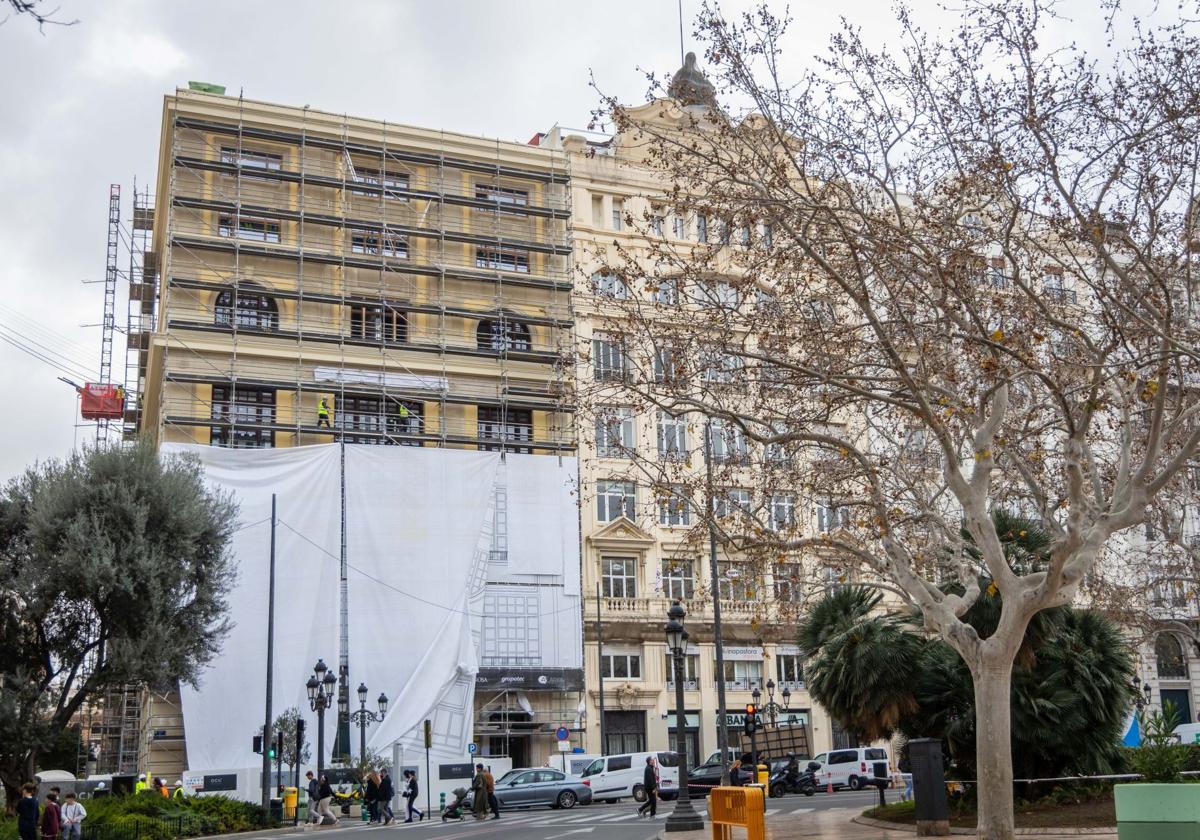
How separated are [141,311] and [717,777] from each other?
34.9m

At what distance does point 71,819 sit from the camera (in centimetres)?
2338

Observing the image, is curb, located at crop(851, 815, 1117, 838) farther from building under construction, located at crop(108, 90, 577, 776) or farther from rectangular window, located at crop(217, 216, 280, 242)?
rectangular window, located at crop(217, 216, 280, 242)

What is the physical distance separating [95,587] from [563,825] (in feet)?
38.4

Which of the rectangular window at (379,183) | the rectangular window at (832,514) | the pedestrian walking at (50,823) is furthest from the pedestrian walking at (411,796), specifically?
the rectangular window at (379,183)

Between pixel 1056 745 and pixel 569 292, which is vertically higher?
pixel 569 292

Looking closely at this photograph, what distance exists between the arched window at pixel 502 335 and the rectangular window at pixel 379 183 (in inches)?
242

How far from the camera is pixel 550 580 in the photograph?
159 ft

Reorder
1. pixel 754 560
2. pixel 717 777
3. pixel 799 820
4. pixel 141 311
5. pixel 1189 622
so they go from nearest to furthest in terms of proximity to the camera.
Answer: pixel 754 560 → pixel 799 820 → pixel 717 777 → pixel 1189 622 → pixel 141 311

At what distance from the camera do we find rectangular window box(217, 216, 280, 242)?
48094mm

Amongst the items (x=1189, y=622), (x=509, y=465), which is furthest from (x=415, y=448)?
(x=1189, y=622)

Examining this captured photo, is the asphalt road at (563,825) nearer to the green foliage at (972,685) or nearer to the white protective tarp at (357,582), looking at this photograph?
the green foliage at (972,685)

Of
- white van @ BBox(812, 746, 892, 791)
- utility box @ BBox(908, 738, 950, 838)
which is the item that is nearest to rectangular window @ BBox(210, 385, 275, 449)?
white van @ BBox(812, 746, 892, 791)

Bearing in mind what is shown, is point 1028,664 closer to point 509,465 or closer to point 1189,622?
point 509,465

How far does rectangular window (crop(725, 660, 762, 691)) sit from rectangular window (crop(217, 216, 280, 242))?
25.1 m
